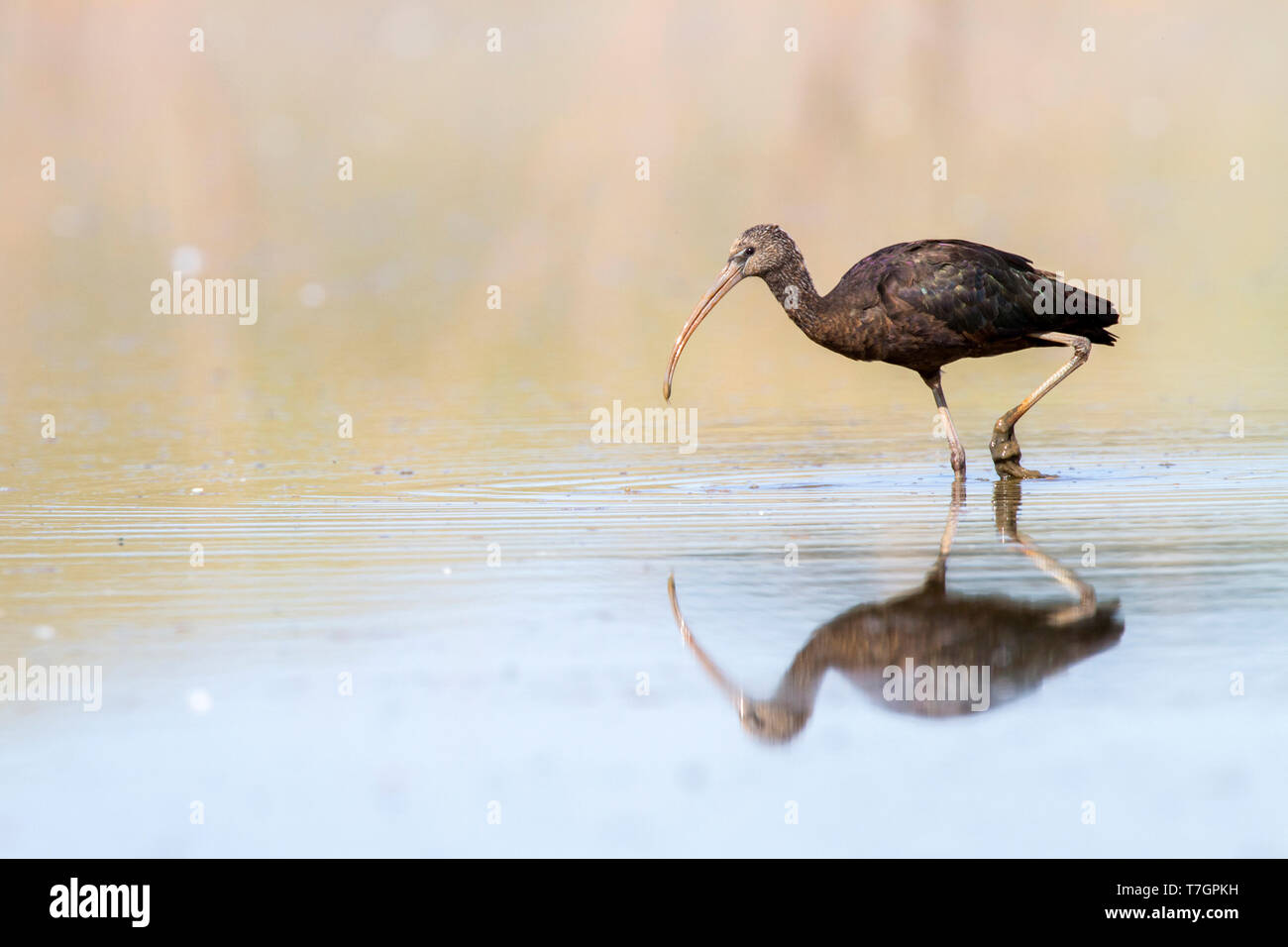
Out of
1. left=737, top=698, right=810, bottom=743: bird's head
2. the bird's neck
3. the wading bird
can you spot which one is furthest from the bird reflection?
the bird's neck

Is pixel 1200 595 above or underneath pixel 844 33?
underneath

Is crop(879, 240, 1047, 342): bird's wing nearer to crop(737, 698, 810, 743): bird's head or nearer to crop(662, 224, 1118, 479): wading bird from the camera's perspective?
crop(662, 224, 1118, 479): wading bird

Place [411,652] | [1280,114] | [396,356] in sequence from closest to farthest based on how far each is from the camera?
[411,652], [396,356], [1280,114]

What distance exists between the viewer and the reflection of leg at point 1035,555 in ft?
29.3

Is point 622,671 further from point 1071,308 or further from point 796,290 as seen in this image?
point 1071,308

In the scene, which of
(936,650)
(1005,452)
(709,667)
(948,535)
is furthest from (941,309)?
(709,667)

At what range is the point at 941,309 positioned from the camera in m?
14.0

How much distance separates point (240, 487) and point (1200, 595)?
22.1 ft

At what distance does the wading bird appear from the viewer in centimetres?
1398

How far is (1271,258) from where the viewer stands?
124 ft

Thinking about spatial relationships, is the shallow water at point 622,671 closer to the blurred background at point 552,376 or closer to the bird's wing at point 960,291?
the blurred background at point 552,376

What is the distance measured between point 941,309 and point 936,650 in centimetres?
605

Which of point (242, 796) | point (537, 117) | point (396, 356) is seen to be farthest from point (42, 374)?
point (537, 117)

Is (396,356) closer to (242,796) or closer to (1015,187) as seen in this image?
(242,796)
